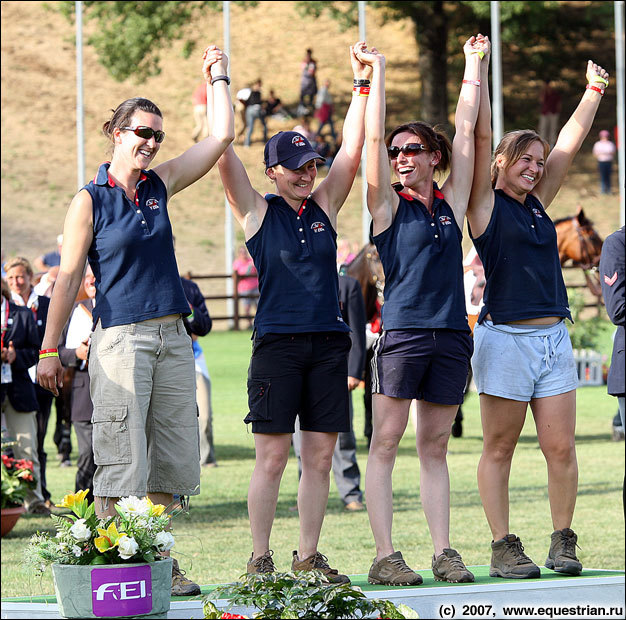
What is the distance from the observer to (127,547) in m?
4.84

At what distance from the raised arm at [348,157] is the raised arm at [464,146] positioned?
47 cm

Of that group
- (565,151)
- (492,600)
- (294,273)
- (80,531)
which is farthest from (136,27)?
(492,600)

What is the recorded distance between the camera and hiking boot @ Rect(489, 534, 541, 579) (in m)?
5.69

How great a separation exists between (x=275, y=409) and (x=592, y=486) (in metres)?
6.39

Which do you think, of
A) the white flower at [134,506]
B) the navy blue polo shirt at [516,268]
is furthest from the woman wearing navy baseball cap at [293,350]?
the navy blue polo shirt at [516,268]

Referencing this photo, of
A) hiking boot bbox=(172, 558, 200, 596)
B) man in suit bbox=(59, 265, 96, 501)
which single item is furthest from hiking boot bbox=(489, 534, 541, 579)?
man in suit bbox=(59, 265, 96, 501)

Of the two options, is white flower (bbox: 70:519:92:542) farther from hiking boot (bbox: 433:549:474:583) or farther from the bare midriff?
the bare midriff

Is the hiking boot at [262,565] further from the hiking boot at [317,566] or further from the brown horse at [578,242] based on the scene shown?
the brown horse at [578,242]

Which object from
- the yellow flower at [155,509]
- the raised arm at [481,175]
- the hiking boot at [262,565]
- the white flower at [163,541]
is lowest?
the hiking boot at [262,565]

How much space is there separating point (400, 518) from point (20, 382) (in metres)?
3.40

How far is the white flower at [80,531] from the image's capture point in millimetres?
4926

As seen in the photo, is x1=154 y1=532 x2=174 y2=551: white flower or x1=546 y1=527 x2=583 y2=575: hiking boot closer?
x1=154 y1=532 x2=174 y2=551: white flower

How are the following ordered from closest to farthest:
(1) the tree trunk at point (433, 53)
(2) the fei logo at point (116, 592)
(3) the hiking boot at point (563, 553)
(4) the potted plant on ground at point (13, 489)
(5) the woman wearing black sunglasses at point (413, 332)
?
1. (2) the fei logo at point (116, 592)
2. (5) the woman wearing black sunglasses at point (413, 332)
3. (3) the hiking boot at point (563, 553)
4. (4) the potted plant on ground at point (13, 489)
5. (1) the tree trunk at point (433, 53)

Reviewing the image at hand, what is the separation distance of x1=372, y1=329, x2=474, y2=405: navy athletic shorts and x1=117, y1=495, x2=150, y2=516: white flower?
1.30 meters
